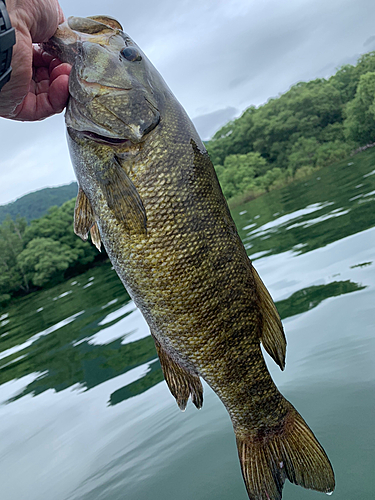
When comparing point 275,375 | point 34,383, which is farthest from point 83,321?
point 275,375

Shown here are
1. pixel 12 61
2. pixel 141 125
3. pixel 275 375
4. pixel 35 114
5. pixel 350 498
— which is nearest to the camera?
pixel 12 61

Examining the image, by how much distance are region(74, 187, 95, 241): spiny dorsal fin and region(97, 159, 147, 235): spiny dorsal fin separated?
0.79 feet

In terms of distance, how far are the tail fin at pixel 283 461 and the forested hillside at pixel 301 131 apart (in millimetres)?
48702

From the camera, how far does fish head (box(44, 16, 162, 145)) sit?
2309 millimetres

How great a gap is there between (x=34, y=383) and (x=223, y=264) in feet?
23.6

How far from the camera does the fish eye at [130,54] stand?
97.7 inches

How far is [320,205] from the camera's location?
15.6 m

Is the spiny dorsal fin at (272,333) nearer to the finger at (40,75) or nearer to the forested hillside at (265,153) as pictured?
the finger at (40,75)

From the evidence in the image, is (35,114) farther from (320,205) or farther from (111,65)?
(320,205)

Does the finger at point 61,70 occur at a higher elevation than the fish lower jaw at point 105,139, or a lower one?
higher

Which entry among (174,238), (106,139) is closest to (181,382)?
(174,238)

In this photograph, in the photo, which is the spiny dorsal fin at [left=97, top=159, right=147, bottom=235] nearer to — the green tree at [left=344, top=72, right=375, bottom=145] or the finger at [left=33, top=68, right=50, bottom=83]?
the finger at [left=33, top=68, right=50, bottom=83]

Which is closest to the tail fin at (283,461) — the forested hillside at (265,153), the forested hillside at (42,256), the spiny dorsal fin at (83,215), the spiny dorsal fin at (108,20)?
the spiny dorsal fin at (83,215)

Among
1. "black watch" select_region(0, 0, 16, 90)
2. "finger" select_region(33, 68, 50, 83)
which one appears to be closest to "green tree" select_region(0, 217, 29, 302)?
"finger" select_region(33, 68, 50, 83)
